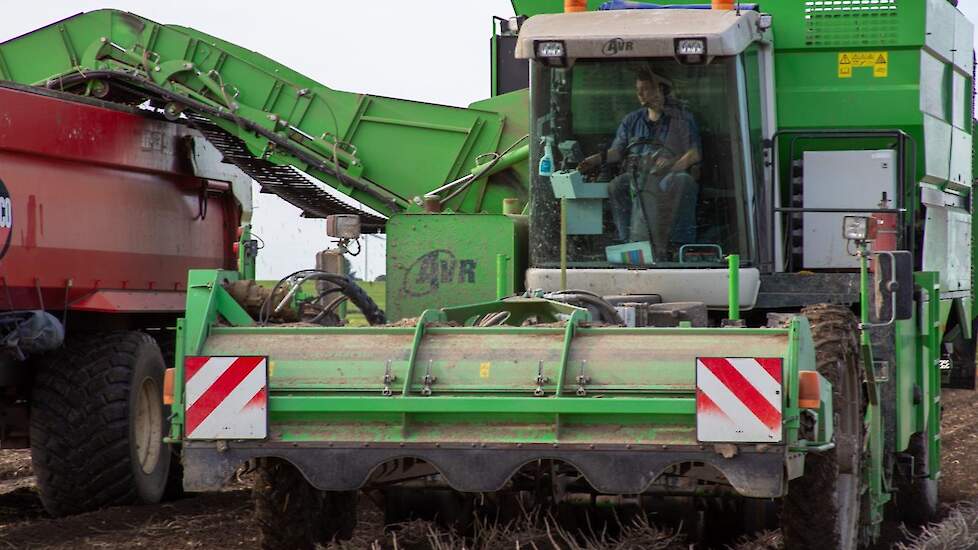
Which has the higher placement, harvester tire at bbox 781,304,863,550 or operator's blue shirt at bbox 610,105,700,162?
operator's blue shirt at bbox 610,105,700,162

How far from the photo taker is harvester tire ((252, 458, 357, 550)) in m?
6.85

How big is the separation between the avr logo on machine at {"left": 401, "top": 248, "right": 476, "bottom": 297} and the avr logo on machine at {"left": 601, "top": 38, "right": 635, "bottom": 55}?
1.52 metres

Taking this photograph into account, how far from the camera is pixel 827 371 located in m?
6.93

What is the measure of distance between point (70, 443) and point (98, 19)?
4.39 metres

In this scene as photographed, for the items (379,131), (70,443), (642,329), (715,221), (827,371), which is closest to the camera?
(642,329)

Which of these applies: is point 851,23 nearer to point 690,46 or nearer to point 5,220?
point 690,46

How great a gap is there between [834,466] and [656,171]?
204 cm

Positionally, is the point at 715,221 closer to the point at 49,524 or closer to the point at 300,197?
the point at 49,524

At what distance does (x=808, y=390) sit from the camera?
6082mm

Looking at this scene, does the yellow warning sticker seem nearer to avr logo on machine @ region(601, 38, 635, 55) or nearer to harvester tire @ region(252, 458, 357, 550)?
avr logo on machine @ region(601, 38, 635, 55)

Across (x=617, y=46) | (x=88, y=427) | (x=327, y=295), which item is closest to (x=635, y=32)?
(x=617, y=46)

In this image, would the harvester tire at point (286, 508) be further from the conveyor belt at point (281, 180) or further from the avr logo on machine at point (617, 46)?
the conveyor belt at point (281, 180)

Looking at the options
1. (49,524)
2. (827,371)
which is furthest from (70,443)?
(827,371)

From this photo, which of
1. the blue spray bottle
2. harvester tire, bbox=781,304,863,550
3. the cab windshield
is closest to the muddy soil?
harvester tire, bbox=781,304,863,550
